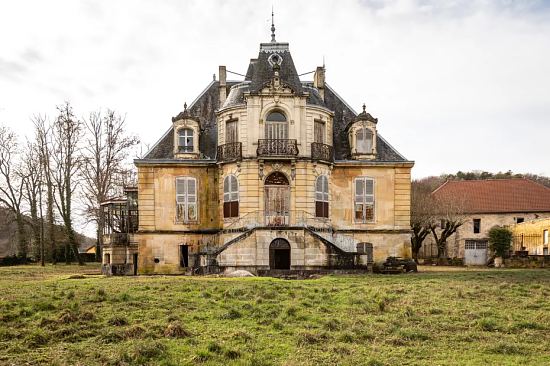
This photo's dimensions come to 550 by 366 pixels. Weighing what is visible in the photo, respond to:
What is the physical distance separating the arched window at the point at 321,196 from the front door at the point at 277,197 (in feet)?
5.95

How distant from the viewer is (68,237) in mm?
52656

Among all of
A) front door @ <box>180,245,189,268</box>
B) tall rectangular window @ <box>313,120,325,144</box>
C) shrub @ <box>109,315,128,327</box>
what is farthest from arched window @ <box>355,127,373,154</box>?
shrub @ <box>109,315,128,327</box>

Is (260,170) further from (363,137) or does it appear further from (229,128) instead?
(363,137)

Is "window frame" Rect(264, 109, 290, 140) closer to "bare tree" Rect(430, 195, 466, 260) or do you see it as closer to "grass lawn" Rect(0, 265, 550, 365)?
"grass lawn" Rect(0, 265, 550, 365)

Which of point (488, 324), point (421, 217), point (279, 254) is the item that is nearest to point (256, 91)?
point (279, 254)

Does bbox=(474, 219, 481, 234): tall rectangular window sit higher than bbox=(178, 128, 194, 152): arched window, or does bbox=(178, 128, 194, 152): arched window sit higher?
bbox=(178, 128, 194, 152): arched window

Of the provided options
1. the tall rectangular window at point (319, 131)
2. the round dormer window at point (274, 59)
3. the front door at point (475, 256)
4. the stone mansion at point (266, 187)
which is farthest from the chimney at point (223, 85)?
the front door at point (475, 256)

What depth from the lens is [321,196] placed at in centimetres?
3638

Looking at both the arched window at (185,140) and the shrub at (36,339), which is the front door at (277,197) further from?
the shrub at (36,339)

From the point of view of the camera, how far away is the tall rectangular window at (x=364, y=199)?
125 ft

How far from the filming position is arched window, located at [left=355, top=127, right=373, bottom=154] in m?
38.4

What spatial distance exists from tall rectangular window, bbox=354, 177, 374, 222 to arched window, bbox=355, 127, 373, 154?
1.80m

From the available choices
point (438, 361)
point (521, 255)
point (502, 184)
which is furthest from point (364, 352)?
point (502, 184)

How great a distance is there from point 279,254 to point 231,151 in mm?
6588
